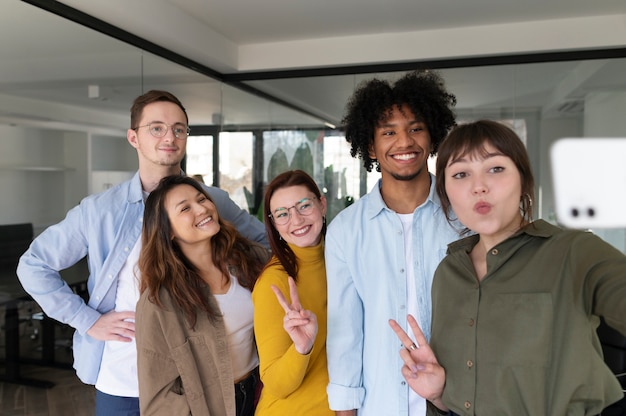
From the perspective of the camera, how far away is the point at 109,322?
7.29 ft

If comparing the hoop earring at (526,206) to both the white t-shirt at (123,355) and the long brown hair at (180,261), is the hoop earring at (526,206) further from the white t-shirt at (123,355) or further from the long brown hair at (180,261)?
the white t-shirt at (123,355)

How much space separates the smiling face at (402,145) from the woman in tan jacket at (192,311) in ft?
2.38

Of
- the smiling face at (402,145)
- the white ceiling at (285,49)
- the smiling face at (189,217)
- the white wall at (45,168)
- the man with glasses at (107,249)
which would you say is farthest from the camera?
the white ceiling at (285,49)

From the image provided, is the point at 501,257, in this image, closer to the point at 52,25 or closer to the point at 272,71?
the point at 52,25

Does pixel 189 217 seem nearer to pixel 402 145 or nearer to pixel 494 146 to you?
pixel 402 145

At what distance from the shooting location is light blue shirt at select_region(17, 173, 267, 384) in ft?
7.44

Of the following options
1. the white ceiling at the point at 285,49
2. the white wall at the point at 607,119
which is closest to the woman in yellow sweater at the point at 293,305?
the white ceiling at the point at 285,49

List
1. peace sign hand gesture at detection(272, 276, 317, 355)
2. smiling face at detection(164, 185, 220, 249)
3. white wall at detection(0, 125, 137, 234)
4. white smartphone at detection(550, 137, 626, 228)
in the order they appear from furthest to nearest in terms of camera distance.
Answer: white smartphone at detection(550, 137, 626, 228)
white wall at detection(0, 125, 137, 234)
smiling face at detection(164, 185, 220, 249)
peace sign hand gesture at detection(272, 276, 317, 355)

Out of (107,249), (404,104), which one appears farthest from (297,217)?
(107,249)

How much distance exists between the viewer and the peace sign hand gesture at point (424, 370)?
137cm

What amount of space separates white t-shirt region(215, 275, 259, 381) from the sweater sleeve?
250mm

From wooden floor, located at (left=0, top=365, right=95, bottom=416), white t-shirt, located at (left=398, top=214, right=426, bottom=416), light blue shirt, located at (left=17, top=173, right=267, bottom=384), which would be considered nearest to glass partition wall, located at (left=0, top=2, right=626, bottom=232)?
light blue shirt, located at (left=17, top=173, right=267, bottom=384)

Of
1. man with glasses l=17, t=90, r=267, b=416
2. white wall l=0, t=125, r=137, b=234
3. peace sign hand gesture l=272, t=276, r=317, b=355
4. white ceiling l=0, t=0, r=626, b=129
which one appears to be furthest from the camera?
white ceiling l=0, t=0, r=626, b=129

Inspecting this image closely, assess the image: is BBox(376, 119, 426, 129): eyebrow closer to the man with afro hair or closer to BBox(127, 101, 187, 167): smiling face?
the man with afro hair
